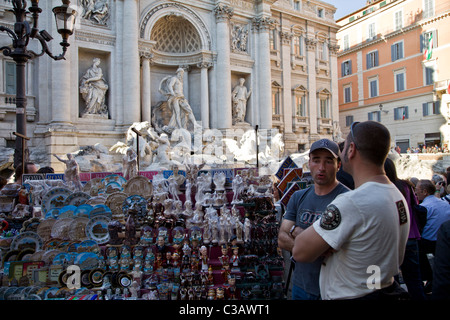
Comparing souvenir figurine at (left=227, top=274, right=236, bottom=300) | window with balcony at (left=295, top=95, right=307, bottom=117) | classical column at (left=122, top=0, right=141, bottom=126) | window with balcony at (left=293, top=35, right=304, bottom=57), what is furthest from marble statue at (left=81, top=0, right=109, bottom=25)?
souvenir figurine at (left=227, top=274, right=236, bottom=300)

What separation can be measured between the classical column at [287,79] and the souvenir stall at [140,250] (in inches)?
765

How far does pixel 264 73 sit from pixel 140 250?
18.8 metres

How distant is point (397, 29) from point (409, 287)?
3107 cm

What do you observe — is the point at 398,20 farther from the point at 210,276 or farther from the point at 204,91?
the point at 210,276

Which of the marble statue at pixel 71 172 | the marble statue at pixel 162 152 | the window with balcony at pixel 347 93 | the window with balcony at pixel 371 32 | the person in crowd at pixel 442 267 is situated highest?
the window with balcony at pixel 371 32

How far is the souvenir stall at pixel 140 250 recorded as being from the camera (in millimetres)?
4301

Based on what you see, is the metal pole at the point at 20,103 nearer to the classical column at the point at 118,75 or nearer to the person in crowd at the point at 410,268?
the person in crowd at the point at 410,268

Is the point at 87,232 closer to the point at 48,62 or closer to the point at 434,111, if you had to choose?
the point at 48,62

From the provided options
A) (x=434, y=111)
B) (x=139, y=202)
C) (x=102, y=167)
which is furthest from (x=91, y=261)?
(x=434, y=111)

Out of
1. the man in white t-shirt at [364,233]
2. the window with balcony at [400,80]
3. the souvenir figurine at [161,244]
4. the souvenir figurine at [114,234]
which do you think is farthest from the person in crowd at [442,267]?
the window with balcony at [400,80]

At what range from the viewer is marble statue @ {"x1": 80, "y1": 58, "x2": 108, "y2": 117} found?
53.3 feet

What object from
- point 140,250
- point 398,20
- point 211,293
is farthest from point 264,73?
point 211,293

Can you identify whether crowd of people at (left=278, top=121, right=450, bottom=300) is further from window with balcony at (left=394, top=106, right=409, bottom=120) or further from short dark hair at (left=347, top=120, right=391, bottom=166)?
window with balcony at (left=394, top=106, right=409, bottom=120)

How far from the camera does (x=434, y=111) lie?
2730 centimetres
